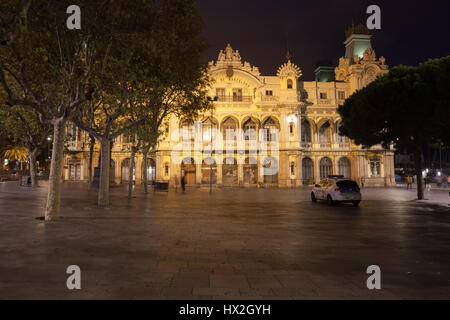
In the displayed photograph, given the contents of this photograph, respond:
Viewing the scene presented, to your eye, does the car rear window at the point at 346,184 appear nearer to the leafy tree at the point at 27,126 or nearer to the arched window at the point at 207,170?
the arched window at the point at 207,170

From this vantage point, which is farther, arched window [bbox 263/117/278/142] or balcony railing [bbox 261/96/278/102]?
arched window [bbox 263/117/278/142]

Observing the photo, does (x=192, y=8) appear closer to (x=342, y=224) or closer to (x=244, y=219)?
(x=244, y=219)

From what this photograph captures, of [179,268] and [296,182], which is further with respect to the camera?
[296,182]

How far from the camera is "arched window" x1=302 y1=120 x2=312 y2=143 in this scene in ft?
147

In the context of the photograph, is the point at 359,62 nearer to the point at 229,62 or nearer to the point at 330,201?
the point at 229,62

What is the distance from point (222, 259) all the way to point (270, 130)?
38.4m

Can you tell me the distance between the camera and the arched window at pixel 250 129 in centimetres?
4300

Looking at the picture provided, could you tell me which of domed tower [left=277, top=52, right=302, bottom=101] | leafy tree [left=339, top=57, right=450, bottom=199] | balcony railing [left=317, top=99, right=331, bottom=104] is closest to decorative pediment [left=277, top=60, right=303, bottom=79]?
domed tower [left=277, top=52, right=302, bottom=101]

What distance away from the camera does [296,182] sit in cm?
4203

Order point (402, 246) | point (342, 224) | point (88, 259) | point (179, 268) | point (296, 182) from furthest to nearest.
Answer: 1. point (296, 182)
2. point (342, 224)
3. point (402, 246)
4. point (88, 259)
5. point (179, 268)

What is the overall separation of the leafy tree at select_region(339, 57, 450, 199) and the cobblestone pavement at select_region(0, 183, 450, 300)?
10109mm

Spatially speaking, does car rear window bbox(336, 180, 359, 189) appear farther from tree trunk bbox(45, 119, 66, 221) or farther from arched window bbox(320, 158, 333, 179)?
arched window bbox(320, 158, 333, 179)

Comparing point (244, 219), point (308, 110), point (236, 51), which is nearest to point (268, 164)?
point (308, 110)
